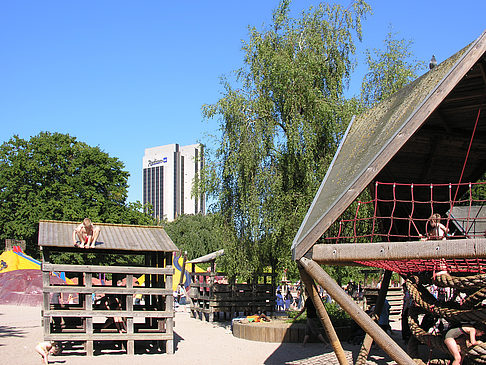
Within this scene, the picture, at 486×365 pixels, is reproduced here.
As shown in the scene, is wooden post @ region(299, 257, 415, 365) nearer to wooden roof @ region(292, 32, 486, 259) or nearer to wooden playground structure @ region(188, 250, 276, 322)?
wooden roof @ region(292, 32, 486, 259)

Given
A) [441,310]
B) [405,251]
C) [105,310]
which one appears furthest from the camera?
[105,310]

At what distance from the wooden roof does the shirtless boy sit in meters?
6.34

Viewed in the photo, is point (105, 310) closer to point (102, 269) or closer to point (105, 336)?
point (105, 336)

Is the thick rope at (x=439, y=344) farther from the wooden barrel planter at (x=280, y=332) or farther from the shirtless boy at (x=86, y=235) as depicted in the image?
the shirtless boy at (x=86, y=235)

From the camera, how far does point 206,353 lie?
1376 centimetres

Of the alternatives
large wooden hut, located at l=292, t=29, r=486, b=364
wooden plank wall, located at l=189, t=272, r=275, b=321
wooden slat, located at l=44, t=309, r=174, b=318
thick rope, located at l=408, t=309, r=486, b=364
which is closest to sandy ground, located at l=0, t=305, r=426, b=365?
wooden slat, located at l=44, t=309, r=174, b=318

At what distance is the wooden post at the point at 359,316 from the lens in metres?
6.80

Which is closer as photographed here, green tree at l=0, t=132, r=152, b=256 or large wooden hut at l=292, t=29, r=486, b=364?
large wooden hut at l=292, t=29, r=486, b=364

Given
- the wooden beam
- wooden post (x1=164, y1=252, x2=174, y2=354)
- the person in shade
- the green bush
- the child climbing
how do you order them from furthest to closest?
the green bush < the person in shade < wooden post (x1=164, y1=252, x2=174, y2=354) < the child climbing < the wooden beam

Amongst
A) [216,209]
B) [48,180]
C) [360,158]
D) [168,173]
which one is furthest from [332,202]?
[168,173]

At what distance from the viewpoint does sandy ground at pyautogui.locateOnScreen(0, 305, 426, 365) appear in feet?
40.1

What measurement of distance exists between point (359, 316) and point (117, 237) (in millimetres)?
8777

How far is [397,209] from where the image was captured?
13344 millimetres

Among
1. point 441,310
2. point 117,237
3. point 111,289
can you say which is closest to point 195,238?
point 117,237
